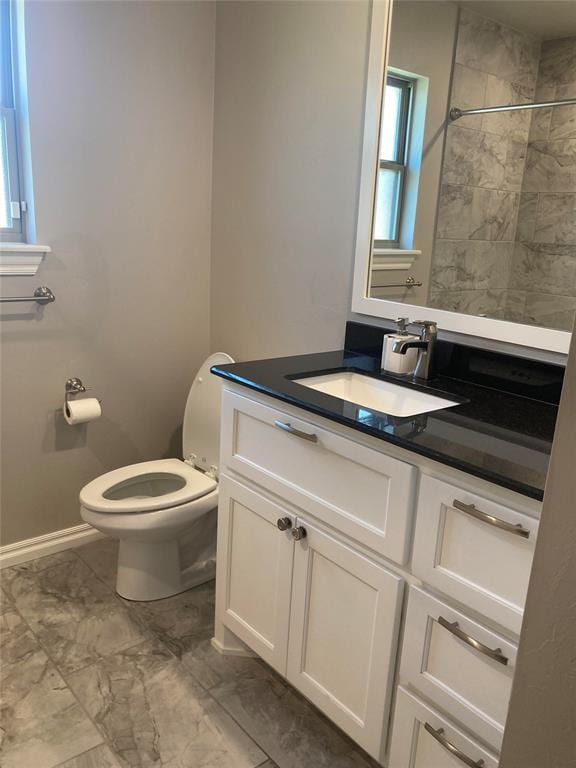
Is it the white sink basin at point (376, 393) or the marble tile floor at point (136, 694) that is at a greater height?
the white sink basin at point (376, 393)

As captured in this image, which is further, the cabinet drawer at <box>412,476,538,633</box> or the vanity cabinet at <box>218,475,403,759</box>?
the vanity cabinet at <box>218,475,403,759</box>

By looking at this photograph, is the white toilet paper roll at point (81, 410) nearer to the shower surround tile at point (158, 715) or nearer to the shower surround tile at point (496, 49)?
the shower surround tile at point (158, 715)

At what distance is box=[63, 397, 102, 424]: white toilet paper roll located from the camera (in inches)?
92.2

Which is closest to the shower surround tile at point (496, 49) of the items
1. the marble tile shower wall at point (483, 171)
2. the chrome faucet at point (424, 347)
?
the marble tile shower wall at point (483, 171)

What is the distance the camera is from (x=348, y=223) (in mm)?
2084

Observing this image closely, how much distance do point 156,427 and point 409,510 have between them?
165 centimetres

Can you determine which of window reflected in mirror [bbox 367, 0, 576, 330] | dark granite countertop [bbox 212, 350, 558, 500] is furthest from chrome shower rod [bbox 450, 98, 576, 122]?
dark granite countertop [bbox 212, 350, 558, 500]

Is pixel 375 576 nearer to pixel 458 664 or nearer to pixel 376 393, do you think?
pixel 458 664

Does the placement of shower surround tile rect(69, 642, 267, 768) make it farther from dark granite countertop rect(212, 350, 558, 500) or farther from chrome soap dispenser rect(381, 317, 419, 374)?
chrome soap dispenser rect(381, 317, 419, 374)

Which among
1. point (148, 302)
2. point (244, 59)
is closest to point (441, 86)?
point (244, 59)

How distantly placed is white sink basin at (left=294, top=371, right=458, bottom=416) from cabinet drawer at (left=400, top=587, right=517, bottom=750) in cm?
56

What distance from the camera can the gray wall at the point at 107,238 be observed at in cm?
223

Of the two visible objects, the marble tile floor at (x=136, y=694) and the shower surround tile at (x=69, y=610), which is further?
the shower surround tile at (x=69, y=610)

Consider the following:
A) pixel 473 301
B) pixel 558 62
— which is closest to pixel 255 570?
pixel 473 301
